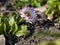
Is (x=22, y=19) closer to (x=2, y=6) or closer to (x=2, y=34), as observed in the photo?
(x=2, y=34)

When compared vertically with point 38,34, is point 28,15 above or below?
above

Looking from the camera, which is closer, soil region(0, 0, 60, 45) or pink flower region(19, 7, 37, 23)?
soil region(0, 0, 60, 45)

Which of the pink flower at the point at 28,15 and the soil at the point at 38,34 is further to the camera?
the pink flower at the point at 28,15

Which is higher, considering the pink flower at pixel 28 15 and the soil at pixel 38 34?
the pink flower at pixel 28 15

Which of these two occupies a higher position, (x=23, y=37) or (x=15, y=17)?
(x=15, y=17)

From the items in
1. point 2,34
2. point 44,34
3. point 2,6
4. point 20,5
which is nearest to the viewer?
point 2,34

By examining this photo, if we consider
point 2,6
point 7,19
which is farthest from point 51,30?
point 2,6

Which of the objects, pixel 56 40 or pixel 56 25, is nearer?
pixel 56 40

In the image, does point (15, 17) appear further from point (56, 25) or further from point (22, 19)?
point (56, 25)

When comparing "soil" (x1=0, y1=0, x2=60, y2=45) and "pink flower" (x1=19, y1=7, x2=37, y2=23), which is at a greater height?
"pink flower" (x1=19, y1=7, x2=37, y2=23)

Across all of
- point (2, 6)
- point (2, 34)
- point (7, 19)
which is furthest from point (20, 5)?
point (2, 34)

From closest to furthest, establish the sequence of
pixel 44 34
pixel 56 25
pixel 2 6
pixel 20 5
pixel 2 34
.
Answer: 1. pixel 2 34
2. pixel 44 34
3. pixel 56 25
4. pixel 20 5
5. pixel 2 6
